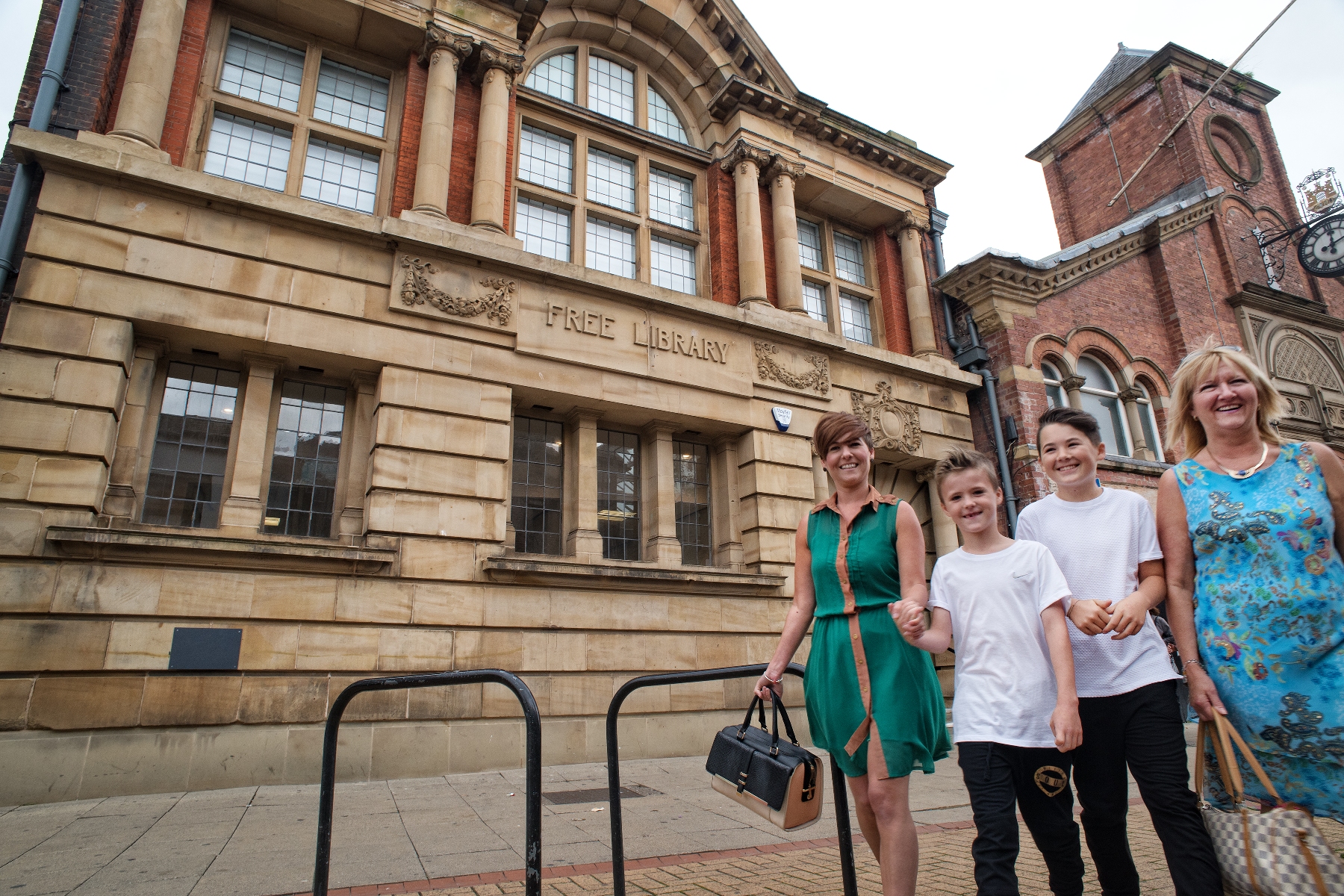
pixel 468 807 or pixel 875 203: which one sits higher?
pixel 875 203

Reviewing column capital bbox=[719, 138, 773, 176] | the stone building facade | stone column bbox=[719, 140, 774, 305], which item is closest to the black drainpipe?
the stone building facade

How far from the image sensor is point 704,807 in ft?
19.0

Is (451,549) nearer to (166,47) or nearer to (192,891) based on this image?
(192,891)

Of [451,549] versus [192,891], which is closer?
[192,891]

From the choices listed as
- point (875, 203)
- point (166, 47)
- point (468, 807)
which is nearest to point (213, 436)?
point (166, 47)

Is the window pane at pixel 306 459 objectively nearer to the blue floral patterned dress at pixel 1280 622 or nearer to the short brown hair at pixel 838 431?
the short brown hair at pixel 838 431

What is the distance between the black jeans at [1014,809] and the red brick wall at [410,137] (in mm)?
9327

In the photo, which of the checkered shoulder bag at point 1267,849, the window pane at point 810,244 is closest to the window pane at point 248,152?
the window pane at point 810,244

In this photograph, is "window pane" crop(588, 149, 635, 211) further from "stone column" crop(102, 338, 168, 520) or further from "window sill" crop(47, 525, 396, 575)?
"window sill" crop(47, 525, 396, 575)

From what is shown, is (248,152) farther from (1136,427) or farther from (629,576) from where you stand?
(1136,427)

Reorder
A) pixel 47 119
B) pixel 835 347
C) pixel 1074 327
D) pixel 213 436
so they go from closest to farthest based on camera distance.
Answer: pixel 47 119
pixel 213 436
pixel 835 347
pixel 1074 327

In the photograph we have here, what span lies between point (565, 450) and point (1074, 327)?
432 inches

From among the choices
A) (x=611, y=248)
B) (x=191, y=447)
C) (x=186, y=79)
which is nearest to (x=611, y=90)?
(x=611, y=248)

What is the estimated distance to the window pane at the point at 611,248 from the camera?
37.6 ft
